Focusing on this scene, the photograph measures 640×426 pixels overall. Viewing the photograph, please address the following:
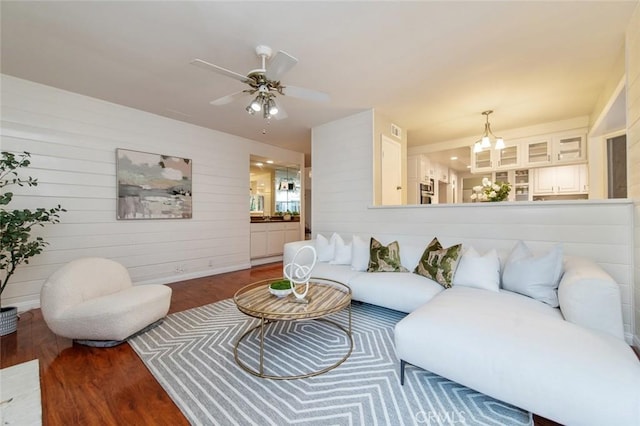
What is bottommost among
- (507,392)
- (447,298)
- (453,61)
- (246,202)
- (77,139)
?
(507,392)

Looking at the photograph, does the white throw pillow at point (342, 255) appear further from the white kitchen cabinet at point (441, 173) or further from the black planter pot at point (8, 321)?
the white kitchen cabinet at point (441, 173)

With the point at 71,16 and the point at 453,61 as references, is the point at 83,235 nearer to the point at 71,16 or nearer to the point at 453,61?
the point at 71,16

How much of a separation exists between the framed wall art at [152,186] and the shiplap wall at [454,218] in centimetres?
227

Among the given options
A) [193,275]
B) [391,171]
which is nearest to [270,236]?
[193,275]

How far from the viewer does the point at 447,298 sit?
2.05 meters

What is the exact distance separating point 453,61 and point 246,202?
168 inches

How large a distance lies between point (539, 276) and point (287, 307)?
2040 millimetres

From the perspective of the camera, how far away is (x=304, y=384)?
1.70 metres

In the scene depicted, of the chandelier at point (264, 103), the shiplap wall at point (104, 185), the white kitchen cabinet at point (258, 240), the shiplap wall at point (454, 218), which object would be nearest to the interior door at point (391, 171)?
the shiplap wall at point (454, 218)

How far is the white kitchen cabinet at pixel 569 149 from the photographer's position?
4121mm

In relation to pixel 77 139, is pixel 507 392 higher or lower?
lower

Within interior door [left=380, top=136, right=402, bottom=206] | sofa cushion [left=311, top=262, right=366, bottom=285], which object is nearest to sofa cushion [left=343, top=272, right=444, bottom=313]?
sofa cushion [left=311, top=262, right=366, bottom=285]

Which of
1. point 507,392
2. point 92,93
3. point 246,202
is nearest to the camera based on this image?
point 507,392

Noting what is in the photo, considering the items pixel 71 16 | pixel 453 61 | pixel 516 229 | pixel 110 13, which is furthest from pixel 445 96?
pixel 71 16
